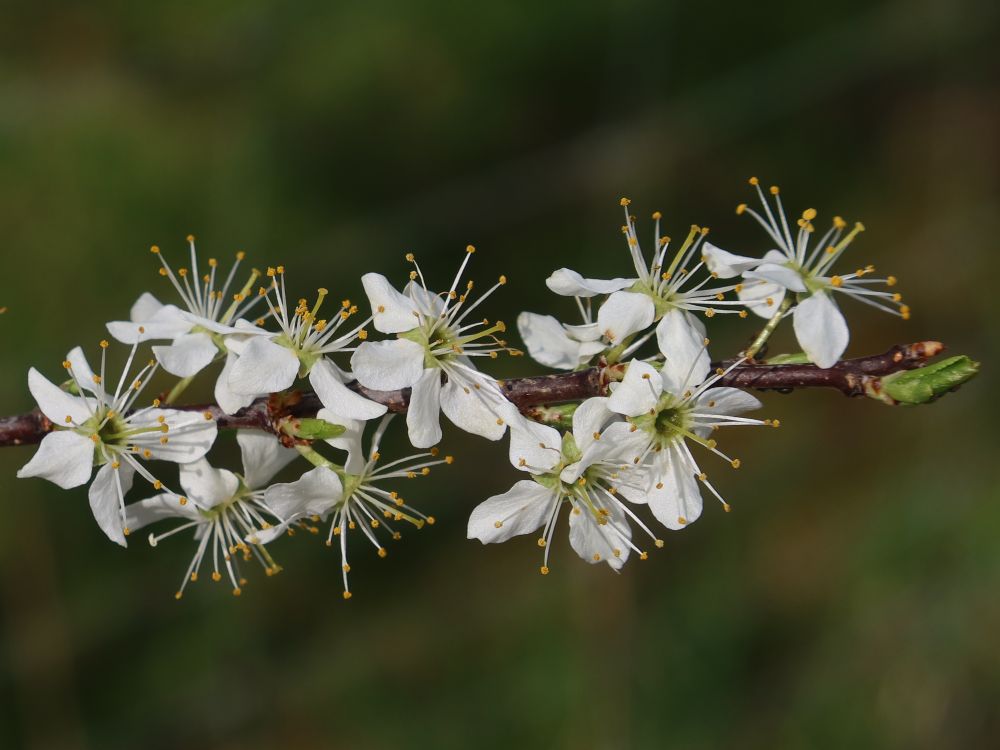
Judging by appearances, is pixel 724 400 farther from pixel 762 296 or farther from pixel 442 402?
pixel 442 402

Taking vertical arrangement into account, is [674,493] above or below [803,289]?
below

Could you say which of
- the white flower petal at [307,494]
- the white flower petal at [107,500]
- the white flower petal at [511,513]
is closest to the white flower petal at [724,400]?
the white flower petal at [511,513]

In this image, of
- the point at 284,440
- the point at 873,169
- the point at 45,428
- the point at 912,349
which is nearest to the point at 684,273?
the point at 912,349

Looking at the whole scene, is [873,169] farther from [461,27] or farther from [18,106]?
[18,106]

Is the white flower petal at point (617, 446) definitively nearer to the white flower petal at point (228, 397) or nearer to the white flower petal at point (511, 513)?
the white flower petal at point (511, 513)

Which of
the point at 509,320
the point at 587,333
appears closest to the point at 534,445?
the point at 587,333

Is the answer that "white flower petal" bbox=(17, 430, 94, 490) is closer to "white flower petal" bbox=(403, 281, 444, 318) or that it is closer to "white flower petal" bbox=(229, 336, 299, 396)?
"white flower petal" bbox=(229, 336, 299, 396)
